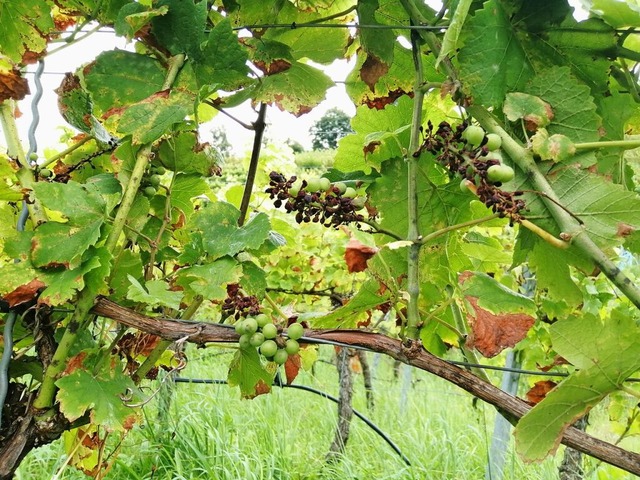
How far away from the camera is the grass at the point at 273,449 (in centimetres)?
274

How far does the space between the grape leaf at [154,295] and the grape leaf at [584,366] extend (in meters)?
0.47

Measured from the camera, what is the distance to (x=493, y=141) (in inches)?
28.8

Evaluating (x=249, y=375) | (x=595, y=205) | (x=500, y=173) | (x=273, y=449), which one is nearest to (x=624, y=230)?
(x=595, y=205)

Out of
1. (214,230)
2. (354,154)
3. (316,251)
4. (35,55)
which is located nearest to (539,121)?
(354,154)

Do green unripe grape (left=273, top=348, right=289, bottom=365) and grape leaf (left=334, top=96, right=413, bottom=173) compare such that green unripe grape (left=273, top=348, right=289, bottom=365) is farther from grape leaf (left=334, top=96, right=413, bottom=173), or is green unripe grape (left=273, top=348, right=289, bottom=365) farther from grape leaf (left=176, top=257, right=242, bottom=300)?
grape leaf (left=334, top=96, right=413, bottom=173)

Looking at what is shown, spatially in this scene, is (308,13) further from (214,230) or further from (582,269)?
(582,269)

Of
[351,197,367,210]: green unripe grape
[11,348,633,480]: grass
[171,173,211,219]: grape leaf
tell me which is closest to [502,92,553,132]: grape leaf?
[351,197,367,210]: green unripe grape

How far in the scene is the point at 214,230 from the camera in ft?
3.09

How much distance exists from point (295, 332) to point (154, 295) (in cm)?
21

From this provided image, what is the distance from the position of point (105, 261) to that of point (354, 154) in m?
0.44

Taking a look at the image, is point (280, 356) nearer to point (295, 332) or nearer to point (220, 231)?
point (295, 332)

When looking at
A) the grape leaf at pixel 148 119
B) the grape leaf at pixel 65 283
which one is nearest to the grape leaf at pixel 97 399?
the grape leaf at pixel 65 283

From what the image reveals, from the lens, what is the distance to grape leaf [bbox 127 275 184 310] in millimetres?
791

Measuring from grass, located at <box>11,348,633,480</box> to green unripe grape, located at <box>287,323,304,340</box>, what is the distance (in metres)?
1.33
